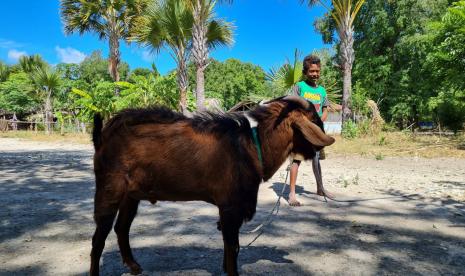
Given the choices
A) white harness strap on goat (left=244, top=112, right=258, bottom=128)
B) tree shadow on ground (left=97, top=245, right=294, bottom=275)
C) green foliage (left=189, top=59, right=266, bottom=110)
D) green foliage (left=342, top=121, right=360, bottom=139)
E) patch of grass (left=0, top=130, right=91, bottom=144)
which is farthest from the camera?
green foliage (left=189, top=59, right=266, bottom=110)

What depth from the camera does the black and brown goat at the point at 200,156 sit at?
2.58 metres

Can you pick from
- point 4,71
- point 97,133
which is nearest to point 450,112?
point 97,133

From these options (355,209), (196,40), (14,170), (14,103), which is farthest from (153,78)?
(14,103)

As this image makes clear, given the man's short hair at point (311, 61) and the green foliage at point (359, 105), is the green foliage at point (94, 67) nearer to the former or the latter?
the green foliage at point (359, 105)

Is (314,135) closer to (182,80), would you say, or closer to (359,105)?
(182,80)

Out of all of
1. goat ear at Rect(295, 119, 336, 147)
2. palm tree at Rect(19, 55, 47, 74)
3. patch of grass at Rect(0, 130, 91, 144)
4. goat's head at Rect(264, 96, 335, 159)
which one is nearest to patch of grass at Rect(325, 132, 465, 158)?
goat's head at Rect(264, 96, 335, 159)

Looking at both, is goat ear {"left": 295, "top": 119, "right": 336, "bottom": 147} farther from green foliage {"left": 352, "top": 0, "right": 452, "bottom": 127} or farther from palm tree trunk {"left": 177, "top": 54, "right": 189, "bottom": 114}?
green foliage {"left": 352, "top": 0, "right": 452, "bottom": 127}

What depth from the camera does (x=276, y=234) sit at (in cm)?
384

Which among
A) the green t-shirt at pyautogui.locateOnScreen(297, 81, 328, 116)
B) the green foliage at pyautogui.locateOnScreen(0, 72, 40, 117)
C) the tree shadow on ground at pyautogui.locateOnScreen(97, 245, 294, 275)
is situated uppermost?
the green foliage at pyautogui.locateOnScreen(0, 72, 40, 117)

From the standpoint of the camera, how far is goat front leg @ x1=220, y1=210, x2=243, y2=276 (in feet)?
8.27

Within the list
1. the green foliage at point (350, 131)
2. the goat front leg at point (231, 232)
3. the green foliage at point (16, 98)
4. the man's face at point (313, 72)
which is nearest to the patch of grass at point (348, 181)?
the man's face at point (313, 72)

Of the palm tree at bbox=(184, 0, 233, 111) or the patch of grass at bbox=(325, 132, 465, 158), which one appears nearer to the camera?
the patch of grass at bbox=(325, 132, 465, 158)

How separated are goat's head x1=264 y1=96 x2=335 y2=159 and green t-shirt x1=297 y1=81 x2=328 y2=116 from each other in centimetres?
211

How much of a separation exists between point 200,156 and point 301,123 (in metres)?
0.80
